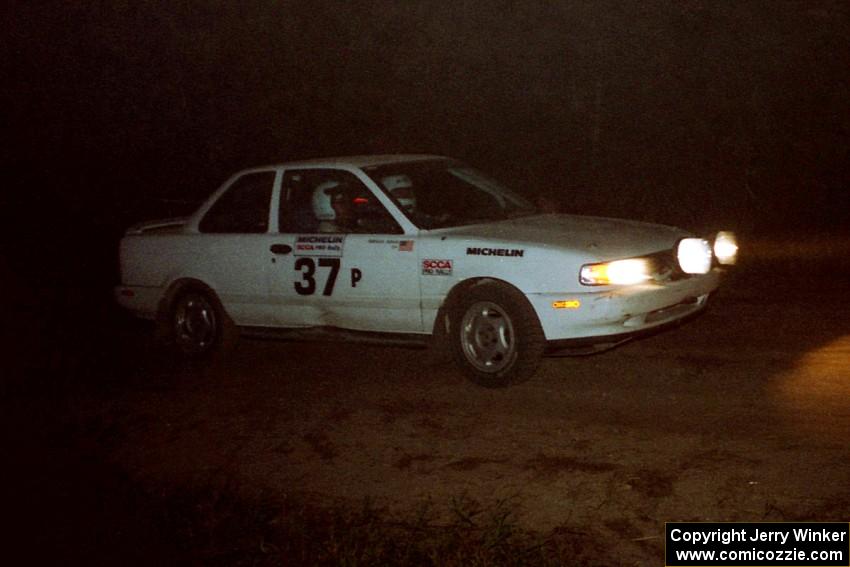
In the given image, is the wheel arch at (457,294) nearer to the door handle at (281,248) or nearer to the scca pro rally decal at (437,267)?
the scca pro rally decal at (437,267)

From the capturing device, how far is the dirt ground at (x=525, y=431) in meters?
5.22

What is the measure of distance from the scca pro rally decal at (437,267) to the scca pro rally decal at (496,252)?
181mm

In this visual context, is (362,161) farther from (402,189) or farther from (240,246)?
(240,246)

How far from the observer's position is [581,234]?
7625 mm

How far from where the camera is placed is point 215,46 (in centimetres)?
2273

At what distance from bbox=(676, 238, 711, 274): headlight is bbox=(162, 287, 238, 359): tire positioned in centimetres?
346

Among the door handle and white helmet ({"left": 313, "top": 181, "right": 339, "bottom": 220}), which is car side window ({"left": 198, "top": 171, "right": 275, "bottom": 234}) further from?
white helmet ({"left": 313, "top": 181, "right": 339, "bottom": 220})

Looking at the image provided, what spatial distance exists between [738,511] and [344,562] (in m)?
1.67

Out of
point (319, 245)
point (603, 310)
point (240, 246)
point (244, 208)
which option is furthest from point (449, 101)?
point (603, 310)

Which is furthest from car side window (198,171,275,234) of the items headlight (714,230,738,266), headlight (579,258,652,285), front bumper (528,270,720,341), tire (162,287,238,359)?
headlight (714,230,738,266)

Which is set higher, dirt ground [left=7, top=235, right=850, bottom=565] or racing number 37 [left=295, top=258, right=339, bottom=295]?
racing number 37 [left=295, top=258, right=339, bottom=295]

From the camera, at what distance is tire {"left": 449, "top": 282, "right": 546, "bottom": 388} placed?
726cm

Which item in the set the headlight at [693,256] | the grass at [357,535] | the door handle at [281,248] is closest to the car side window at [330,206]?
the door handle at [281,248]

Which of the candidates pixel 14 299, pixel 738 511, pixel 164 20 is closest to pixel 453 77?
pixel 164 20
